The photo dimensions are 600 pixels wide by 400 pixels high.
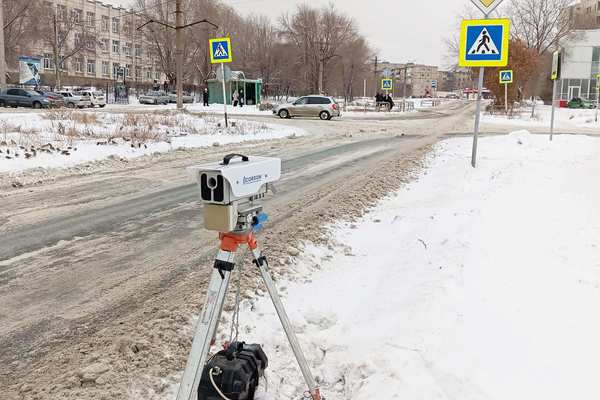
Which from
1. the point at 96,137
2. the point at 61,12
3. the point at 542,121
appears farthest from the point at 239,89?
the point at 61,12

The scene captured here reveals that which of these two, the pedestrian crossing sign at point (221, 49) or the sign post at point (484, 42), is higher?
the pedestrian crossing sign at point (221, 49)

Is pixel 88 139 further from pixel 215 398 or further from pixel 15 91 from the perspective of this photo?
pixel 15 91

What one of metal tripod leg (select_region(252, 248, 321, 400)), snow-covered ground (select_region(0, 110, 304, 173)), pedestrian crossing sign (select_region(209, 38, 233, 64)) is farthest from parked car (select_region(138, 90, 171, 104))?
metal tripod leg (select_region(252, 248, 321, 400))

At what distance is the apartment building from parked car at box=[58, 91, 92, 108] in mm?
31844

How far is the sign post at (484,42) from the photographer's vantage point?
944 cm

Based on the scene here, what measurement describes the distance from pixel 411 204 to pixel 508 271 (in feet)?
11.7

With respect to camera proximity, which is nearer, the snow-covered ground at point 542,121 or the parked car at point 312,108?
the snow-covered ground at point 542,121

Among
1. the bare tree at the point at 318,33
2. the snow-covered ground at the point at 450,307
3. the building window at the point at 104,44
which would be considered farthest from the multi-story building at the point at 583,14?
the building window at the point at 104,44

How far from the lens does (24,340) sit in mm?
3484

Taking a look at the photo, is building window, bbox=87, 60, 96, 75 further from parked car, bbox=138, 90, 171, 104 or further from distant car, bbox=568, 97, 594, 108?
distant car, bbox=568, 97, 594, 108

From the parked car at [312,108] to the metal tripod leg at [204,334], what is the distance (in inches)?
1267

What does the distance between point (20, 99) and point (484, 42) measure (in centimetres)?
3603

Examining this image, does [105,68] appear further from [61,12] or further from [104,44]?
[61,12]

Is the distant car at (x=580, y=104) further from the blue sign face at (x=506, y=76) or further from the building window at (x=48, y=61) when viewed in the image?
the building window at (x=48, y=61)
